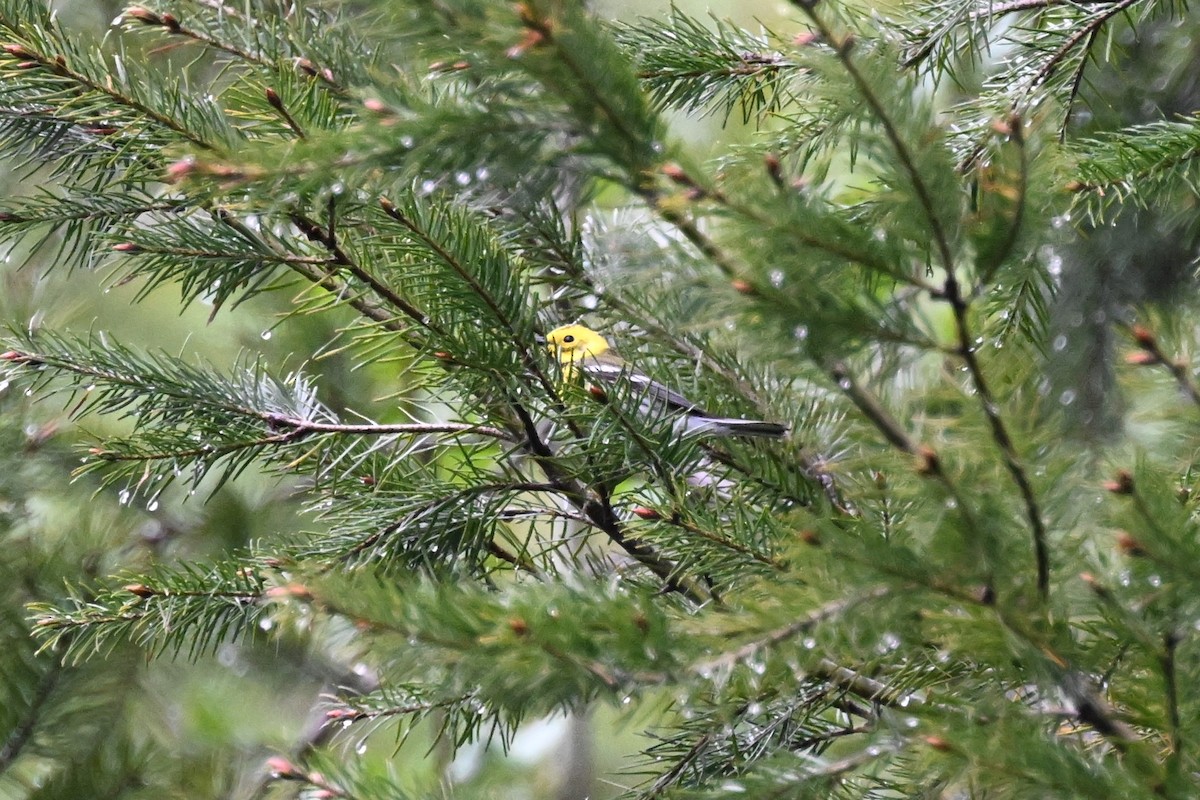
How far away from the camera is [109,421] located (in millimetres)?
2467

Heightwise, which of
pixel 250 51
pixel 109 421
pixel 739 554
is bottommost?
pixel 109 421

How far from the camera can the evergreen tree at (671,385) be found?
0.52 m

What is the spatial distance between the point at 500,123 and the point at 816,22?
17 centimetres

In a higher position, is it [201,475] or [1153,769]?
[1153,769]

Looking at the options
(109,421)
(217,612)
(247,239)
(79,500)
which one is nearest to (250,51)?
(247,239)

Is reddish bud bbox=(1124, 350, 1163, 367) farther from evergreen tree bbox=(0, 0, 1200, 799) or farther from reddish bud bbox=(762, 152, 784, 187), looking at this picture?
reddish bud bbox=(762, 152, 784, 187)

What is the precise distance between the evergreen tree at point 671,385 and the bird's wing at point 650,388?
0.02m

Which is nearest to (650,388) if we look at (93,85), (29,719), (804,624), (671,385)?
(671,385)

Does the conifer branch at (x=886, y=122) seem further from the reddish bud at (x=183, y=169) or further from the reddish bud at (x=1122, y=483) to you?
the reddish bud at (x=183, y=169)

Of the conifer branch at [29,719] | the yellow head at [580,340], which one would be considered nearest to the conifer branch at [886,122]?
the yellow head at [580,340]

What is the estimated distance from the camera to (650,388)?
0.92 metres

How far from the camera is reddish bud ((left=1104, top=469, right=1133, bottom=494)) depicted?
52 centimetres

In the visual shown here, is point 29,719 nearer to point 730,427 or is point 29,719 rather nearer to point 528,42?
point 730,427

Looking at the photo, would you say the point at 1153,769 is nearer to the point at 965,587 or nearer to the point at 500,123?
the point at 965,587
